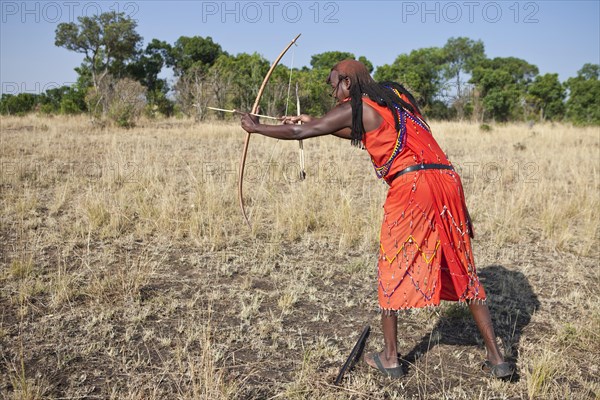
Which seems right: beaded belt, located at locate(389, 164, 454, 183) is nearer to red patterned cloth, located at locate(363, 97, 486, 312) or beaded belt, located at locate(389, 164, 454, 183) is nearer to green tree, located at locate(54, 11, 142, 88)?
red patterned cloth, located at locate(363, 97, 486, 312)

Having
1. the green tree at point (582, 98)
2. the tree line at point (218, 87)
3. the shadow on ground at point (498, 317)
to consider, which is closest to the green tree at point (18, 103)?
the tree line at point (218, 87)

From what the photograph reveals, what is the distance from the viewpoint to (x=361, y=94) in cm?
266

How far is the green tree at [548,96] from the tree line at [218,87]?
0.05 metres

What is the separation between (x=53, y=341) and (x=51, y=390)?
1.70 feet

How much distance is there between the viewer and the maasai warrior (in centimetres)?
264

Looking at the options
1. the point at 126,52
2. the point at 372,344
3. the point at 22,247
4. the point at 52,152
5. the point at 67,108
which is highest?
the point at 126,52

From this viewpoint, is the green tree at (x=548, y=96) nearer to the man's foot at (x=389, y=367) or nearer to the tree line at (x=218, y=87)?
the tree line at (x=218, y=87)

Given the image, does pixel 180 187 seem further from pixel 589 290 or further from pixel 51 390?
pixel 589 290

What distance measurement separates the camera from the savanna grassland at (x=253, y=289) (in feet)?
9.20

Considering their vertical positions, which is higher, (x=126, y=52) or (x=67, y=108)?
(x=126, y=52)

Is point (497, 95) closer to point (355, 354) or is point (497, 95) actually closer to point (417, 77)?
point (417, 77)

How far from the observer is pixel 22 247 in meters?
4.50

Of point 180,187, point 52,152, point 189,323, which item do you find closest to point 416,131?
point 189,323

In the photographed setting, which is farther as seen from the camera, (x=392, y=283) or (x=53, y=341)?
(x=53, y=341)
